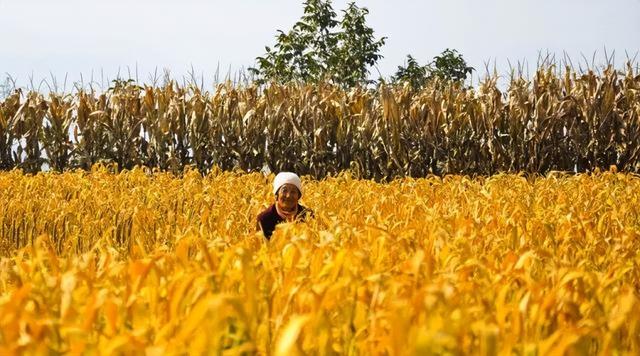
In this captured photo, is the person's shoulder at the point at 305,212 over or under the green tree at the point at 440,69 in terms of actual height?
under

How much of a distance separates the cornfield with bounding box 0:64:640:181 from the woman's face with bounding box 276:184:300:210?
A: 6613 millimetres

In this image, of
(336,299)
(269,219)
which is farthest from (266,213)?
(336,299)

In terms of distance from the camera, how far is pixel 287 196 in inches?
265

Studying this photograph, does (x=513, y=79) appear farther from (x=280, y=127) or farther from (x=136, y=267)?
(x=136, y=267)

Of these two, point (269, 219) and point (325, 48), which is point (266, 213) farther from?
point (325, 48)

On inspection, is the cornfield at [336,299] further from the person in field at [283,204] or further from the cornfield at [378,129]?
the cornfield at [378,129]

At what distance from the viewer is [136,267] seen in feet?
8.02

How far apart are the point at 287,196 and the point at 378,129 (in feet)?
22.6

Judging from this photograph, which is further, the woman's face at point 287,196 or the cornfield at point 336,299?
the woman's face at point 287,196

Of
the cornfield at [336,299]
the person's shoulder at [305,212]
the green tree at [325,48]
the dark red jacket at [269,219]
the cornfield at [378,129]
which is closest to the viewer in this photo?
the cornfield at [336,299]

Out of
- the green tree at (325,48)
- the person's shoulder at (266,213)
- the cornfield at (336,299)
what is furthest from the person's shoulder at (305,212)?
the green tree at (325,48)

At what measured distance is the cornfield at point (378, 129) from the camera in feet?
44.4

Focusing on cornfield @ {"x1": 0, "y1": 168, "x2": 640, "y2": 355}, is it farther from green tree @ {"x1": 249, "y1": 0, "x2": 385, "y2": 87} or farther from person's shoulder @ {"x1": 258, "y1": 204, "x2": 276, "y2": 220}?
green tree @ {"x1": 249, "y1": 0, "x2": 385, "y2": 87}

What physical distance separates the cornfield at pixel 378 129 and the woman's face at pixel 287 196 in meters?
6.61
